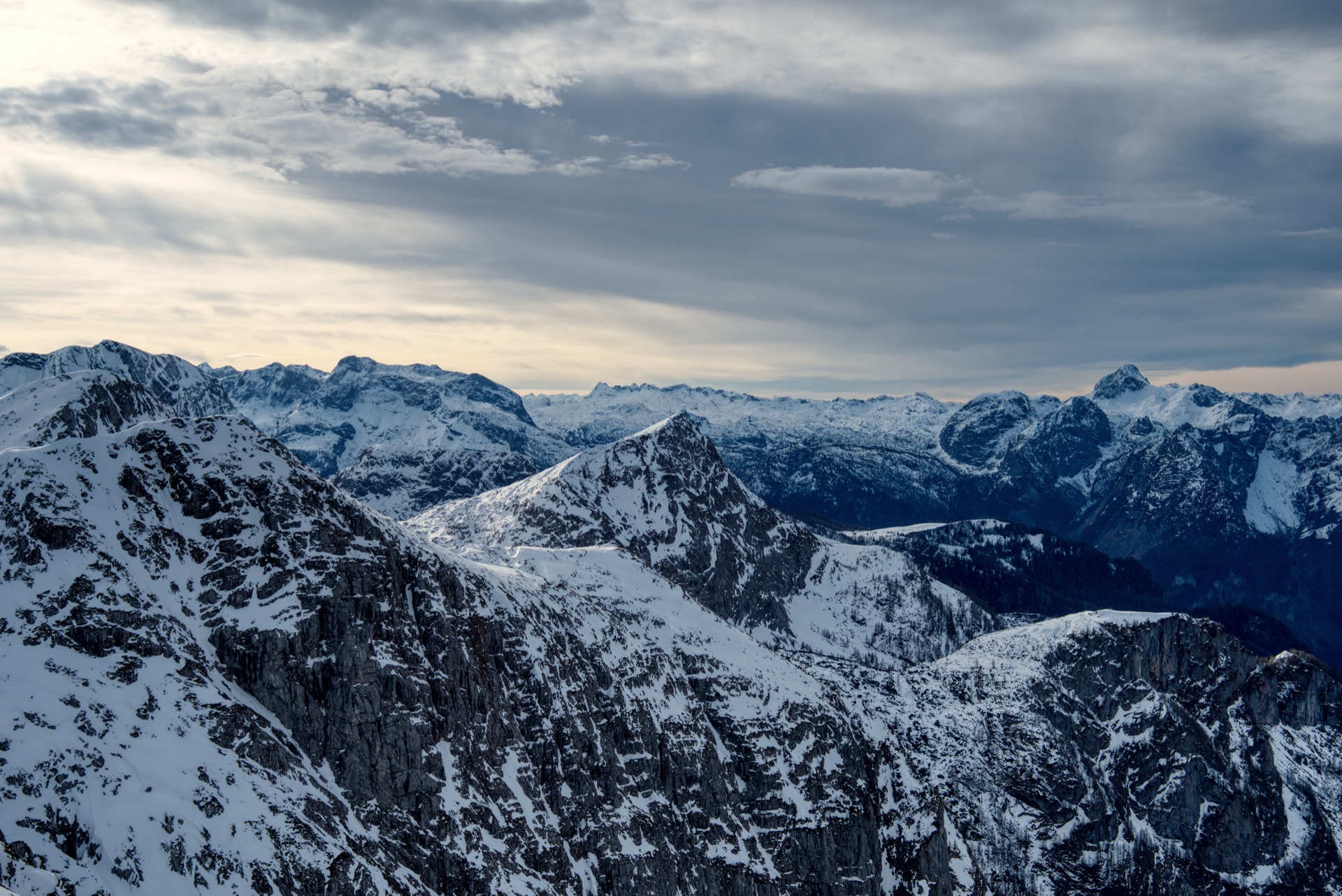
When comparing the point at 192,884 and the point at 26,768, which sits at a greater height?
the point at 26,768

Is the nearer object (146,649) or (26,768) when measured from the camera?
(26,768)

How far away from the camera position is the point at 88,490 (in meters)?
164

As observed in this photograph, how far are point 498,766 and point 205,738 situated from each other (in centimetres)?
5378

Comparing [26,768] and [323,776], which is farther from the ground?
[26,768]

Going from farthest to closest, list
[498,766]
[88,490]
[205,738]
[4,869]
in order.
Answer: [498,766] < [88,490] < [205,738] < [4,869]

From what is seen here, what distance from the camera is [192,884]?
12156cm

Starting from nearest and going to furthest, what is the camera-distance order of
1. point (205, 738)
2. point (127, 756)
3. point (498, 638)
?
point (127, 756) < point (205, 738) < point (498, 638)

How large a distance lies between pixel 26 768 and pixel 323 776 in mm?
42614

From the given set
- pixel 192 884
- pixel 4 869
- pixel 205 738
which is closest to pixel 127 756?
pixel 205 738

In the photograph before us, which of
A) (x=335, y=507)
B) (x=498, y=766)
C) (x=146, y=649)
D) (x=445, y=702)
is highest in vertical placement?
(x=335, y=507)

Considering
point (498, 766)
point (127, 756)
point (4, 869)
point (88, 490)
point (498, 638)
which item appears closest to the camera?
point (4, 869)

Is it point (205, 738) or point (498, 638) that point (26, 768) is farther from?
point (498, 638)

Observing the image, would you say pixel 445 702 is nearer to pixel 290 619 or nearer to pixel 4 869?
pixel 290 619

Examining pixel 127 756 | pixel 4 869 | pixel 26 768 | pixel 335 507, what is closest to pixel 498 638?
pixel 335 507
